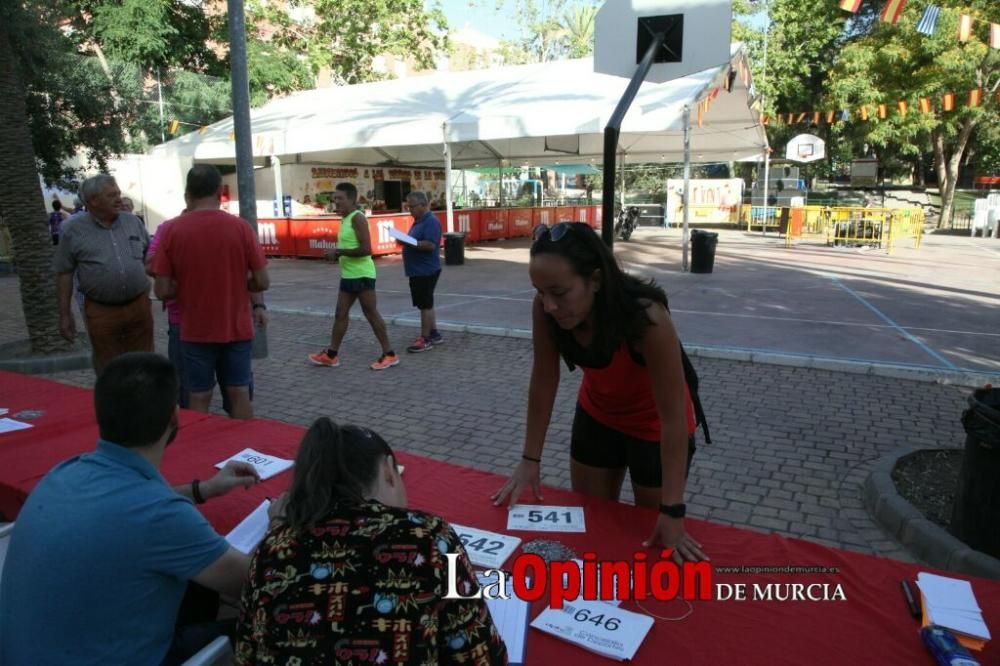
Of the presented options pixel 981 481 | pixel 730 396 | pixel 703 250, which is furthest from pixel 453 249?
pixel 981 481

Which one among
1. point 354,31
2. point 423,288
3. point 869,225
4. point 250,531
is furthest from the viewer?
point 354,31

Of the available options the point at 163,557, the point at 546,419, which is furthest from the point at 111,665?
the point at 546,419

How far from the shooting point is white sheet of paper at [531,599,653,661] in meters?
1.68

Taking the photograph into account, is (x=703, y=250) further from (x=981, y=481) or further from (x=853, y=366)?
(x=981, y=481)

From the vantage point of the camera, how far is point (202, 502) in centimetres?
243

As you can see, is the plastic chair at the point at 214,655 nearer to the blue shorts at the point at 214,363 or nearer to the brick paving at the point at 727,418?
the brick paving at the point at 727,418

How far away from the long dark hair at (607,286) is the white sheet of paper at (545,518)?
2.06 feet

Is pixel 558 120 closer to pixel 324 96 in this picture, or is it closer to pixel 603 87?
pixel 603 87

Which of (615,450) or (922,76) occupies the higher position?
(922,76)

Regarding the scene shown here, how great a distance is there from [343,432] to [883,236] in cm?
2105

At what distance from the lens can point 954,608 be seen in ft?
5.88

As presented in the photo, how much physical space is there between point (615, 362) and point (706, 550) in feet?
2.18

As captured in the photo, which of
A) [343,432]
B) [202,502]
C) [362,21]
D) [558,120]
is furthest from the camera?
[362,21]

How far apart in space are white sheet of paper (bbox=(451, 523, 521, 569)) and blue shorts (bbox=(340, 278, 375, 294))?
4935 mm
